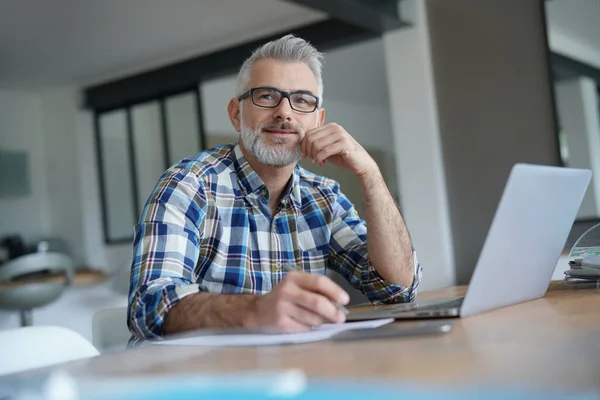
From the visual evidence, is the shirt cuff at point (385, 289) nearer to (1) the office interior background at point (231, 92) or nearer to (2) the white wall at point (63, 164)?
(1) the office interior background at point (231, 92)

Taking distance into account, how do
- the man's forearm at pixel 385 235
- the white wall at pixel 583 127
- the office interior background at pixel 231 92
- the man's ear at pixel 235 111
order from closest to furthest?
the man's forearm at pixel 385 235, the man's ear at pixel 235 111, the white wall at pixel 583 127, the office interior background at pixel 231 92

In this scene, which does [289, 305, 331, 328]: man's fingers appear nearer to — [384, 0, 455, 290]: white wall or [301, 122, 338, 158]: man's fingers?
[301, 122, 338, 158]: man's fingers

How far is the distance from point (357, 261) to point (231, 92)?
255 inches

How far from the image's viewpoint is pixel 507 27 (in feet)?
13.6

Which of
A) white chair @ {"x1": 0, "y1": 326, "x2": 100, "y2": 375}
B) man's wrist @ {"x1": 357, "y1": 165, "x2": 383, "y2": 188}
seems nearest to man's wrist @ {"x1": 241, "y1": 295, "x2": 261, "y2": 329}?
white chair @ {"x1": 0, "y1": 326, "x2": 100, "y2": 375}

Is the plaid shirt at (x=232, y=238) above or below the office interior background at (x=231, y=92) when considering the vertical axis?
below

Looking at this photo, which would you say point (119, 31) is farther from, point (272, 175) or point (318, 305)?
point (318, 305)

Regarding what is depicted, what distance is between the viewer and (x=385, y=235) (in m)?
1.43

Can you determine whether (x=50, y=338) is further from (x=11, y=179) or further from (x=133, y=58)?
(x=11, y=179)

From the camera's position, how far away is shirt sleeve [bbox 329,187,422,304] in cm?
144

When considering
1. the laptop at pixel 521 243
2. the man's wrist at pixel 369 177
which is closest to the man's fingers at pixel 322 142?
the man's wrist at pixel 369 177

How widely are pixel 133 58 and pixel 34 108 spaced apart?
5.45 ft

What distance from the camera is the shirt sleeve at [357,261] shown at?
144 centimetres

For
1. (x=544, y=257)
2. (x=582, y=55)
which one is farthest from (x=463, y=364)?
(x=582, y=55)
